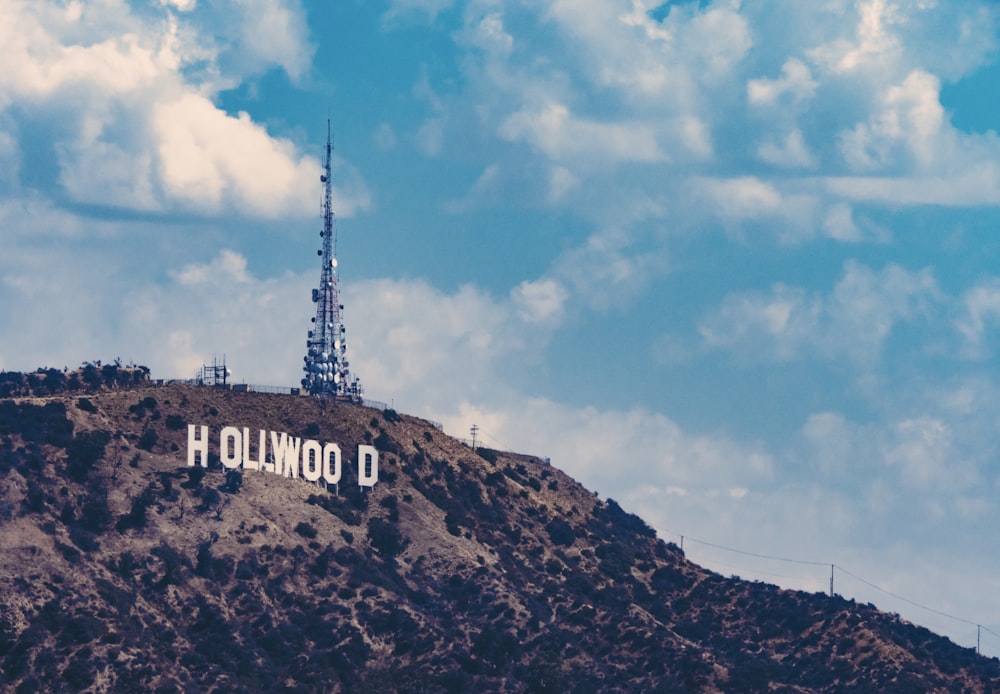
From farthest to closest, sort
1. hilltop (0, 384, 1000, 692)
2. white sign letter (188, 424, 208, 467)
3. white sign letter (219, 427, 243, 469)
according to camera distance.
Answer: white sign letter (219, 427, 243, 469)
white sign letter (188, 424, 208, 467)
hilltop (0, 384, 1000, 692)

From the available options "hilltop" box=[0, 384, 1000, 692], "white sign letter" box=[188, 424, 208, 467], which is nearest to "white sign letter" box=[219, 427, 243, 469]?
"hilltop" box=[0, 384, 1000, 692]

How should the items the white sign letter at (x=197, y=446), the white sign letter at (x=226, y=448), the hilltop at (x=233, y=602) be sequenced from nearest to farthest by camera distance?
the hilltop at (x=233, y=602) → the white sign letter at (x=197, y=446) → the white sign letter at (x=226, y=448)

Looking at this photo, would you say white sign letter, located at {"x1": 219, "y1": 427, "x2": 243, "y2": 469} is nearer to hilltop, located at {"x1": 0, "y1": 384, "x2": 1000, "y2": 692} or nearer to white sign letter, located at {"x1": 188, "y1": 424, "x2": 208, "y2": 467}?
hilltop, located at {"x1": 0, "y1": 384, "x2": 1000, "y2": 692}

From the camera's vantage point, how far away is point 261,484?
7830 inches

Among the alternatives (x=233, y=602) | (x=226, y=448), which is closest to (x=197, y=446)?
(x=226, y=448)

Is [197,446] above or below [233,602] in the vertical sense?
above

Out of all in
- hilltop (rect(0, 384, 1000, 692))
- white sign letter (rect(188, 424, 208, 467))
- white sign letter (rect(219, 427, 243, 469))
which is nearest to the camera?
hilltop (rect(0, 384, 1000, 692))

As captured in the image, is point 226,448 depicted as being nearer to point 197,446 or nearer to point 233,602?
point 197,446

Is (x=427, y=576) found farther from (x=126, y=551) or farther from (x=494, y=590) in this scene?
(x=126, y=551)

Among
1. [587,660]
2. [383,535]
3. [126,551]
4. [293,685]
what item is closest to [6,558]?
[126,551]

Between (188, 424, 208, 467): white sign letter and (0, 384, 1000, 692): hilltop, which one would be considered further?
(188, 424, 208, 467): white sign letter

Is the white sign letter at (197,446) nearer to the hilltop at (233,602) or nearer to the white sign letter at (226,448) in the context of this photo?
the hilltop at (233,602)

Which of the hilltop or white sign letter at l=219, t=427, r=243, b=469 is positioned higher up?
white sign letter at l=219, t=427, r=243, b=469

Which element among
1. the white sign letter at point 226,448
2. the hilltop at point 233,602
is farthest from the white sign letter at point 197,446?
the white sign letter at point 226,448
